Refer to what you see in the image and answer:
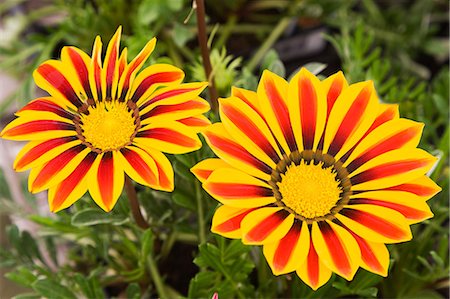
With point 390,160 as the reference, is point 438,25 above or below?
above

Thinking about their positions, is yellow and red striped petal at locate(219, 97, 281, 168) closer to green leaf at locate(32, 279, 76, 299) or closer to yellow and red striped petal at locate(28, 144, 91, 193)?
yellow and red striped petal at locate(28, 144, 91, 193)

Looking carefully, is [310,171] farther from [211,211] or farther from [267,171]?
[211,211]

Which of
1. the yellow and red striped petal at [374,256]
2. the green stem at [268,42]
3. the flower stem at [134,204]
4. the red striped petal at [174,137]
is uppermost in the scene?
the green stem at [268,42]

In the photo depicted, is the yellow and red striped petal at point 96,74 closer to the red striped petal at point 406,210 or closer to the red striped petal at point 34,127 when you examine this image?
the red striped petal at point 34,127

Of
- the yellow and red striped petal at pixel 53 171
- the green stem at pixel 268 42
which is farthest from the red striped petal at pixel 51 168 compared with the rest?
the green stem at pixel 268 42

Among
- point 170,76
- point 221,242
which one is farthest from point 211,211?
point 170,76

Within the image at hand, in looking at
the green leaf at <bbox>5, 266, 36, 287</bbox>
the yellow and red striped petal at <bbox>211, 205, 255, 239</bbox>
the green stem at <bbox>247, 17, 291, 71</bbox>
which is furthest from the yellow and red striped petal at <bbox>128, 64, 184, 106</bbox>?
the green stem at <bbox>247, 17, 291, 71</bbox>
